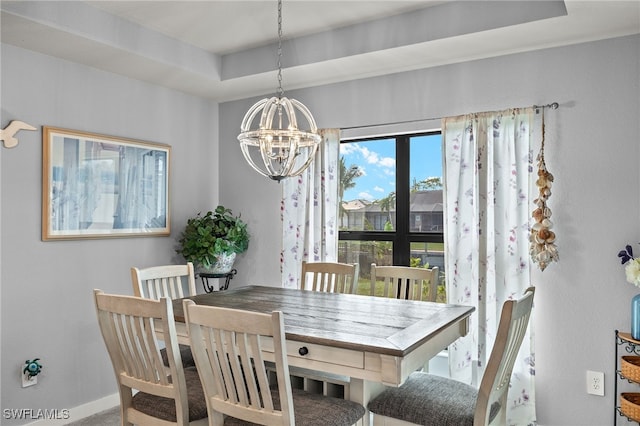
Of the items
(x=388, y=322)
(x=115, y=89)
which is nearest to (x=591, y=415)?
(x=388, y=322)

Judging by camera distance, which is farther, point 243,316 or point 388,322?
point 388,322

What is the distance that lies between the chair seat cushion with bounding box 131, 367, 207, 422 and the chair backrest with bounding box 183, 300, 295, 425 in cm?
19

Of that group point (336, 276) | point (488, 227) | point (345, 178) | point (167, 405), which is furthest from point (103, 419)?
point (488, 227)

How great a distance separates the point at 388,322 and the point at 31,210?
91.4 inches

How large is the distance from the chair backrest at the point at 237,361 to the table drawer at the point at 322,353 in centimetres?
22

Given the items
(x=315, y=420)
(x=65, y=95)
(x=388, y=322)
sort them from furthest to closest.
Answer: (x=65, y=95)
(x=388, y=322)
(x=315, y=420)

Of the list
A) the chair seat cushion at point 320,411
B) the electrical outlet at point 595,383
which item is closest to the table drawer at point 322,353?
the chair seat cushion at point 320,411

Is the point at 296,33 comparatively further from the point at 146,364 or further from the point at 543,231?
the point at 146,364

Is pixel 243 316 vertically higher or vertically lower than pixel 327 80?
lower

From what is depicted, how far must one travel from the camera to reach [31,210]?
2963 mm

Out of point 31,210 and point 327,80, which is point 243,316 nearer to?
point 31,210

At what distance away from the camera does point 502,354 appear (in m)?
1.78

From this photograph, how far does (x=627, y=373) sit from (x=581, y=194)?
3.29ft

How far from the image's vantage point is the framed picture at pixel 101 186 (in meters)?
3.06
